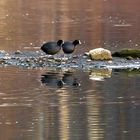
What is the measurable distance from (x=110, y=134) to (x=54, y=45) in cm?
987

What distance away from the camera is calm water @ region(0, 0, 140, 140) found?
12.9m

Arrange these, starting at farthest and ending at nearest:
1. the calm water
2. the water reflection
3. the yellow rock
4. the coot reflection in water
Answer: the yellow rock < the coot reflection in water < the calm water < the water reflection

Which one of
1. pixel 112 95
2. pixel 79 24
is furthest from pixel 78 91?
pixel 79 24

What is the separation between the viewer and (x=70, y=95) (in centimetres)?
1628

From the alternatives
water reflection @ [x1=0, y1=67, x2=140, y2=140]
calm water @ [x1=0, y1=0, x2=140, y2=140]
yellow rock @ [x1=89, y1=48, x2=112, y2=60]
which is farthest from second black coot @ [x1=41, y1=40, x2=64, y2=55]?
water reflection @ [x1=0, y1=67, x2=140, y2=140]

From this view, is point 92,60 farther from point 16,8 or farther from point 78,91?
point 16,8

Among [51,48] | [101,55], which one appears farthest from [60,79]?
[51,48]

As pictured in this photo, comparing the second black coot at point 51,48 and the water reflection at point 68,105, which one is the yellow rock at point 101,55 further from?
the water reflection at point 68,105

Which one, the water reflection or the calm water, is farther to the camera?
the calm water

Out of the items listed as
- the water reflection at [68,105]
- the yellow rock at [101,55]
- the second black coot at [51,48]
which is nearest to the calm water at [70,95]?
the water reflection at [68,105]

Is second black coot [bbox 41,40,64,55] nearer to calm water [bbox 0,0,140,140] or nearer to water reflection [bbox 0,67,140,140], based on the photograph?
calm water [bbox 0,0,140,140]

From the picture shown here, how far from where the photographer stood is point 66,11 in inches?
1609

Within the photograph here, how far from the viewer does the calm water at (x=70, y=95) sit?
12.9 m

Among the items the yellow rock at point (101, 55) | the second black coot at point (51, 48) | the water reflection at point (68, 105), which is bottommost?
the water reflection at point (68, 105)
